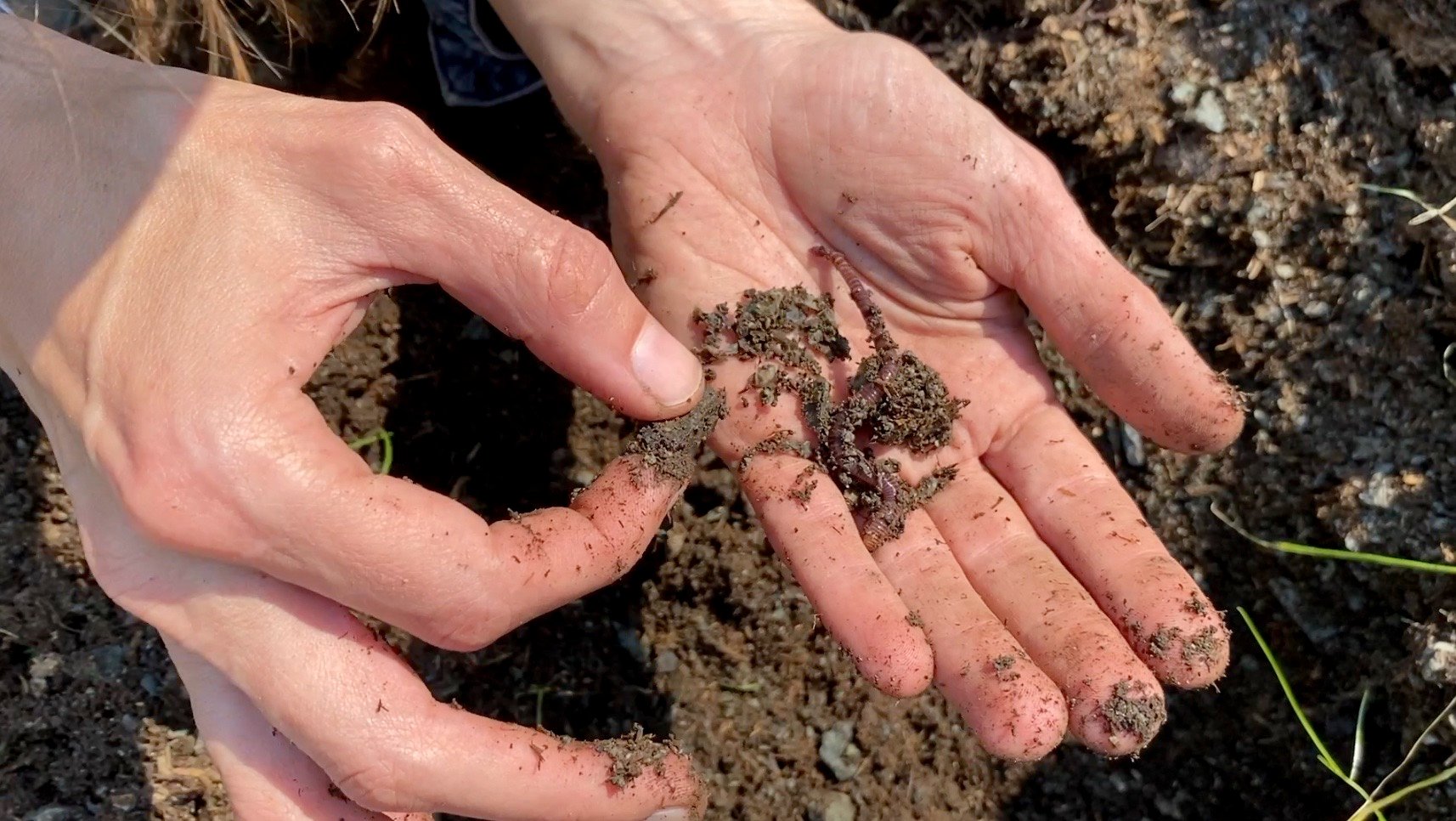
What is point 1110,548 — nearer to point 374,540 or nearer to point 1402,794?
point 1402,794

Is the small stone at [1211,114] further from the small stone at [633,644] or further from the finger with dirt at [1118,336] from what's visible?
the small stone at [633,644]

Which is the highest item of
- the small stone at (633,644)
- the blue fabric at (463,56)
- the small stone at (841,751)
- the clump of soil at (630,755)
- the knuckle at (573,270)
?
the knuckle at (573,270)

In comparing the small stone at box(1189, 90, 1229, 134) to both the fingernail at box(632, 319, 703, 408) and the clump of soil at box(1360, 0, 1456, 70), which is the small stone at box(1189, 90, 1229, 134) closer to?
the clump of soil at box(1360, 0, 1456, 70)

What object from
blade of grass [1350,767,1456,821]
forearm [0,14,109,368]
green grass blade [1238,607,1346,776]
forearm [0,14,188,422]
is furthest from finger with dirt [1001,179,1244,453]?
forearm [0,14,109,368]

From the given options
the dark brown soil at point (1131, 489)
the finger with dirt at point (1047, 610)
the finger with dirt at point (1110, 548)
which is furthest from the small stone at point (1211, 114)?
the finger with dirt at point (1047, 610)

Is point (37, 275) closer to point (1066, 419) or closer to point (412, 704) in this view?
point (412, 704)

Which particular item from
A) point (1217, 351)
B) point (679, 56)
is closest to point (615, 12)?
point (679, 56)

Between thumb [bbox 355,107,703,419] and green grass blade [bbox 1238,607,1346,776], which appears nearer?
thumb [bbox 355,107,703,419]
